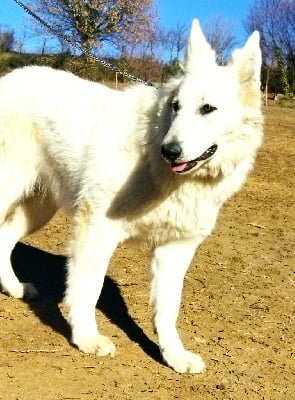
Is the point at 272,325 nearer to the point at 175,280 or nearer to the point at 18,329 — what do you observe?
the point at 175,280

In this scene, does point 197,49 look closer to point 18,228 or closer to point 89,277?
point 89,277

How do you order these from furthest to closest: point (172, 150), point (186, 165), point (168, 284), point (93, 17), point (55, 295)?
point (93, 17)
point (55, 295)
point (168, 284)
point (186, 165)
point (172, 150)

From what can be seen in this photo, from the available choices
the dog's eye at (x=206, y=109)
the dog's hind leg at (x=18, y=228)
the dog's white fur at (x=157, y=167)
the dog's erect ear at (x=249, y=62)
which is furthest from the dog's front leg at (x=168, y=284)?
the dog's hind leg at (x=18, y=228)

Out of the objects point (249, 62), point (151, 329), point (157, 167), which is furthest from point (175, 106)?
point (151, 329)

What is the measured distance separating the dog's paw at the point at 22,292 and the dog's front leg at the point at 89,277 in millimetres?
949

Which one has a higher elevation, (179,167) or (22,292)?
(179,167)

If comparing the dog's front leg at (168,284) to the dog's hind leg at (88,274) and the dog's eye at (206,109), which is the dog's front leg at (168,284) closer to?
the dog's hind leg at (88,274)

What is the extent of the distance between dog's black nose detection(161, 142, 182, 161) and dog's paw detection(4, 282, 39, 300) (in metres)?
2.07

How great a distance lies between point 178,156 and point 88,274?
110 cm

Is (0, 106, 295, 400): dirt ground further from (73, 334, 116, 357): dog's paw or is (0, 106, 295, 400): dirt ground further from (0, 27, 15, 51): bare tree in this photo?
(0, 27, 15, 51): bare tree

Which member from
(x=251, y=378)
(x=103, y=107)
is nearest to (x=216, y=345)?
(x=251, y=378)

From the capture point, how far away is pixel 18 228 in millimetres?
5082

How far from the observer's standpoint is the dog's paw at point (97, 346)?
12.5ft

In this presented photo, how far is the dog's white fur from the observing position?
3609 mm
